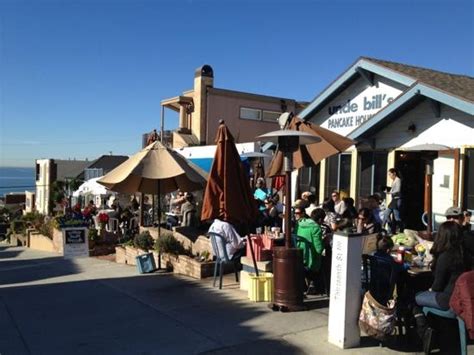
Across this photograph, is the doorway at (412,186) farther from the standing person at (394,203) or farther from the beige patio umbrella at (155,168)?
the beige patio umbrella at (155,168)

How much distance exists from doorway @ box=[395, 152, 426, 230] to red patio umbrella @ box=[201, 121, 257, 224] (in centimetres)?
532

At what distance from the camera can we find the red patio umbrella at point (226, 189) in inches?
291

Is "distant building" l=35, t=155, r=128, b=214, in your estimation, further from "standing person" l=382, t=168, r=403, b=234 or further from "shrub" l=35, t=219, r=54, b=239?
"standing person" l=382, t=168, r=403, b=234

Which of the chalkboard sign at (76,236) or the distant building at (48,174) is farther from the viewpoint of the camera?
the distant building at (48,174)

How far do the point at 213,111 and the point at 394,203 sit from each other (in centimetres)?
1471

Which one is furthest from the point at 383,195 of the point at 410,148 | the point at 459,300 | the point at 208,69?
the point at 208,69

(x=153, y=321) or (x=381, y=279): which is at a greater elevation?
(x=381, y=279)

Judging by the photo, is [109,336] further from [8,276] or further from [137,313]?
[8,276]

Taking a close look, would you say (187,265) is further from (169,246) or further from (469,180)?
(469,180)

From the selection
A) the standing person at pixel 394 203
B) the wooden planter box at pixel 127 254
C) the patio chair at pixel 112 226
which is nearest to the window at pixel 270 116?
the patio chair at pixel 112 226

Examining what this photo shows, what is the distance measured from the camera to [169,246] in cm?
991

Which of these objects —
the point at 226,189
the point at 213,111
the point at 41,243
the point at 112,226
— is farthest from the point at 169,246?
the point at 213,111

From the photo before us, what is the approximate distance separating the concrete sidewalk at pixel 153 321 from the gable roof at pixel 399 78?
610 cm

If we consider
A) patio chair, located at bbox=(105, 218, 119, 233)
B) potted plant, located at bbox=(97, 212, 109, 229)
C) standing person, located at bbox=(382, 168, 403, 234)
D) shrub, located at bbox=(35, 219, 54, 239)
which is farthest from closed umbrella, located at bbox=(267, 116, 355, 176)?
shrub, located at bbox=(35, 219, 54, 239)
